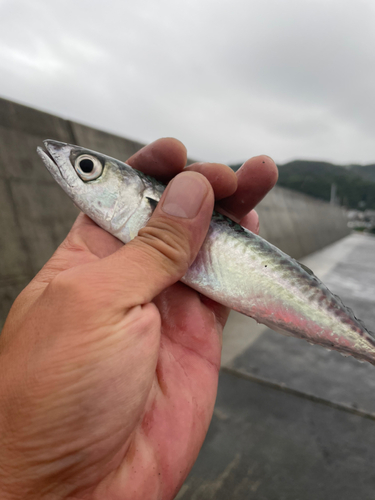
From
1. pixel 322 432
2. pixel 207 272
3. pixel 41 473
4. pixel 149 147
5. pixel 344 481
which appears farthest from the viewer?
pixel 322 432

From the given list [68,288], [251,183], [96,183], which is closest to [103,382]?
[68,288]

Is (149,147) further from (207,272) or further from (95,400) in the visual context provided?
(95,400)

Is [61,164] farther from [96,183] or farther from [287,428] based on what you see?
[287,428]

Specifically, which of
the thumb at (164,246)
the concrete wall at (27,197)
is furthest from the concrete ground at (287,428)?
the concrete wall at (27,197)

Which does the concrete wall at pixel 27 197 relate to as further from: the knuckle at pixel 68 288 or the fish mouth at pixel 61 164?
the knuckle at pixel 68 288

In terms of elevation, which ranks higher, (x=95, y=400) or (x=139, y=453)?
(x=95, y=400)

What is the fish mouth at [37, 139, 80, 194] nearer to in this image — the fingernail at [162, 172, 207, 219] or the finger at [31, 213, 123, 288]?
the finger at [31, 213, 123, 288]

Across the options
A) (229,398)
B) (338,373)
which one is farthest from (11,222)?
(338,373)

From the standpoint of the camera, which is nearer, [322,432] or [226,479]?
[226,479]
